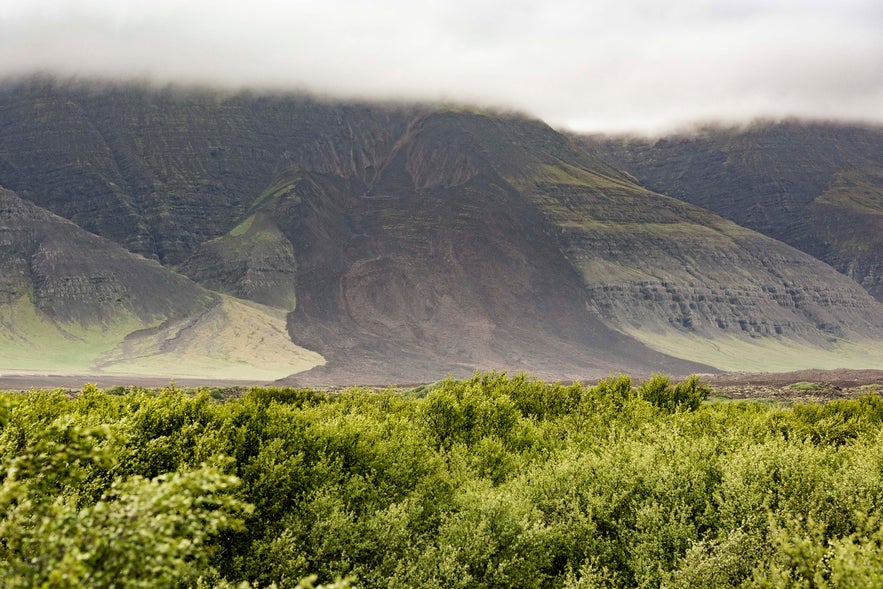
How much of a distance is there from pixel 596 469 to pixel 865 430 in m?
32.9

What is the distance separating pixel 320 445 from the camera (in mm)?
41125

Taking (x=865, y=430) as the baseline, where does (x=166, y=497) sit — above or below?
above

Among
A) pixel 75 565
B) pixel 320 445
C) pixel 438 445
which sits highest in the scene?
pixel 75 565

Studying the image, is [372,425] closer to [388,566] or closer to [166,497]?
[388,566]

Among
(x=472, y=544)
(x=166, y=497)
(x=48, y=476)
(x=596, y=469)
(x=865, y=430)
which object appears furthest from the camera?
(x=865, y=430)

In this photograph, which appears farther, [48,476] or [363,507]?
[363,507]

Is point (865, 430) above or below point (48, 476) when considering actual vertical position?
below

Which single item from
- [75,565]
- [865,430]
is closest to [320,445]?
[75,565]

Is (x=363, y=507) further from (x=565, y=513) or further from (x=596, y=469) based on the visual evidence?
(x=596, y=469)

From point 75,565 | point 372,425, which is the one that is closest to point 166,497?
point 75,565

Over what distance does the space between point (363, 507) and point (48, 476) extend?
22.7m

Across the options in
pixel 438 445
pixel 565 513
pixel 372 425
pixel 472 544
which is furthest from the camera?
pixel 438 445

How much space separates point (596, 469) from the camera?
3931 cm

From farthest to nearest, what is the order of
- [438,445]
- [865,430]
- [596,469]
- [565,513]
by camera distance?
[865,430] → [438,445] → [596,469] → [565,513]
